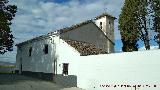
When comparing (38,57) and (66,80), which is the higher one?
(38,57)

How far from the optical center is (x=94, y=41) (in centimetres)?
3619

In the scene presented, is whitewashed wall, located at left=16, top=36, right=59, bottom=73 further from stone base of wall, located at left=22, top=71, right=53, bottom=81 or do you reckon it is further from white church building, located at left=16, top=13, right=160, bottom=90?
stone base of wall, located at left=22, top=71, right=53, bottom=81

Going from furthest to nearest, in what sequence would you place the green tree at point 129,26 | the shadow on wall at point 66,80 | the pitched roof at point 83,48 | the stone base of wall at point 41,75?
the green tree at point 129,26 < the stone base of wall at point 41,75 < the pitched roof at point 83,48 < the shadow on wall at point 66,80

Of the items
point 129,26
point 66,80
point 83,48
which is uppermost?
point 129,26

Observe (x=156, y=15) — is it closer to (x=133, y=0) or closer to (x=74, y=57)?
(x=133, y=0)

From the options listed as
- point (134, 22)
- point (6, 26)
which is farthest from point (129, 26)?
point (6, 26)

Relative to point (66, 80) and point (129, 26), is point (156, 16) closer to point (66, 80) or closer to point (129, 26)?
point (129, 26)

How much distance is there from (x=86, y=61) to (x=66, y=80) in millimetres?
3431

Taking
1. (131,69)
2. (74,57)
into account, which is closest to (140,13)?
(74,57)

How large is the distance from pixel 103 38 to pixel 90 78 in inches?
434

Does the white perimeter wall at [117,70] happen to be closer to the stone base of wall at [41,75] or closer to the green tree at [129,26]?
the stone base of wall at [41,75]

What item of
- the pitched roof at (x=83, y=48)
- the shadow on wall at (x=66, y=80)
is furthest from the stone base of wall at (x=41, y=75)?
the pitched roof at (x=83, y=48)

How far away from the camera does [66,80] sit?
30.0 meters

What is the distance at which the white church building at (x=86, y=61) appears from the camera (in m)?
23.1
